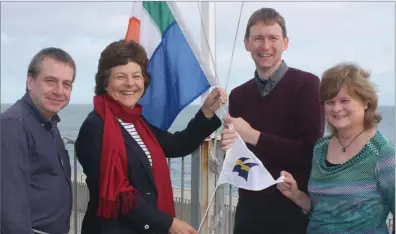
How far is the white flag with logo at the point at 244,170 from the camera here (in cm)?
273

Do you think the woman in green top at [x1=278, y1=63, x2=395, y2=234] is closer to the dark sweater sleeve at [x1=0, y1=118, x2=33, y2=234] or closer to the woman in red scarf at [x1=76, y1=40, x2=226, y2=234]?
the woman in red scarf at [x1=76, y1=40, x2=226, y2=234]

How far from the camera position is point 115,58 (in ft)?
8.86

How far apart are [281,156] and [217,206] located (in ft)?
2.68

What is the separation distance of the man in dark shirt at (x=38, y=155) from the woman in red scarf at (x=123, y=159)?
0.15 meters

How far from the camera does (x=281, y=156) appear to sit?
9.10 feet

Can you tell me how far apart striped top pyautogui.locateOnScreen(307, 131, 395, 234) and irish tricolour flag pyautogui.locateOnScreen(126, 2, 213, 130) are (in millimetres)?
1095

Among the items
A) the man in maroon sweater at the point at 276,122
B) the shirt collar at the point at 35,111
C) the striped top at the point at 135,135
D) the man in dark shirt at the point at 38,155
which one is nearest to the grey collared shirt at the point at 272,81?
the man in maroon sweater at the point at 276,122

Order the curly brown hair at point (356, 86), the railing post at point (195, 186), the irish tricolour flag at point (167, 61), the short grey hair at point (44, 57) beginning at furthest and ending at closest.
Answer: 1. the railing post at point (195, 186)
2. the irish tricolour flag at point (167, 61)
3. the short grey hair at point (44, 57)
4. the curly brown hair at point (356, 86)

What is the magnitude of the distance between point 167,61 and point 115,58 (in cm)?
66

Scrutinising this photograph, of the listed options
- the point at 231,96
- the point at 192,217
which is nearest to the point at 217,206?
the point at 192,217

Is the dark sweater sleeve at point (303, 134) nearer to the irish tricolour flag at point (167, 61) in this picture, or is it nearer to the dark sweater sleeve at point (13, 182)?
the irish tricolour flag at point (167, 61)

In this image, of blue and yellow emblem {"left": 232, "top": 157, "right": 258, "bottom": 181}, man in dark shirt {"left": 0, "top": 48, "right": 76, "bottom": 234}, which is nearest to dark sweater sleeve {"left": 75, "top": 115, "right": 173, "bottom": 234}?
man in dark shirt {"left": 0, "top": 48, "right": 76, "bottom": 234}

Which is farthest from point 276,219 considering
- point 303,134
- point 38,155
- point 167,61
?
point 38,155

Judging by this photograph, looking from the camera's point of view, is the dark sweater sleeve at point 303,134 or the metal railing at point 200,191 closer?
the dark sweater sleeve at point 303,134
